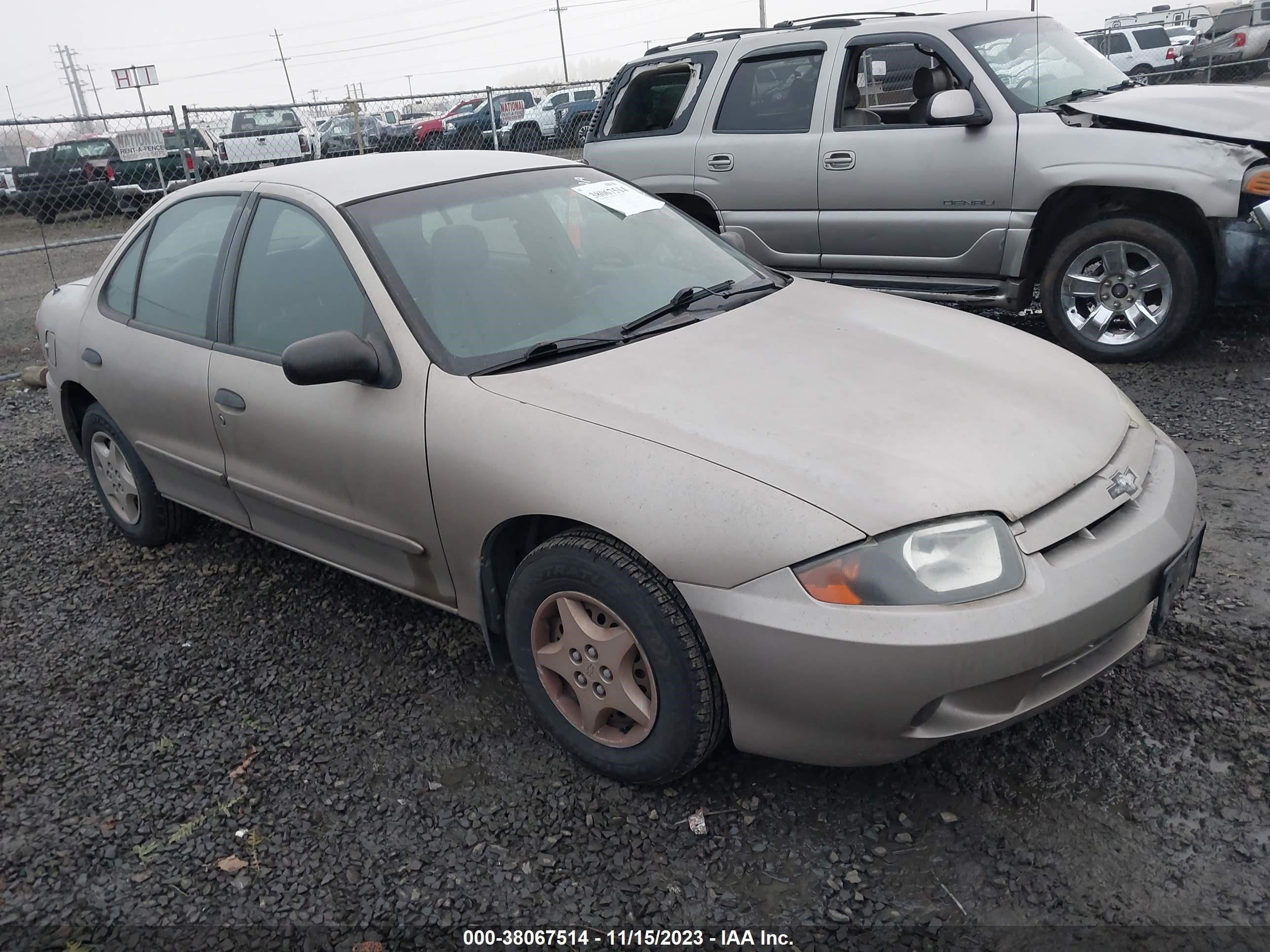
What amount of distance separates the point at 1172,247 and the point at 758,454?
158 inches

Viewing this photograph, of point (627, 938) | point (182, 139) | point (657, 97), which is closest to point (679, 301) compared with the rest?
point (627, 938)

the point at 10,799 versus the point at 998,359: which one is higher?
the point at 998,359

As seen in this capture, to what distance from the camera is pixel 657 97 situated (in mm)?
6953

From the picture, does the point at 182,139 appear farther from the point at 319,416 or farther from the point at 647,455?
the point at 647,455

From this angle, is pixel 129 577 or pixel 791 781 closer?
pixel 791 781

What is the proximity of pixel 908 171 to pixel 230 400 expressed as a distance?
4177 mm

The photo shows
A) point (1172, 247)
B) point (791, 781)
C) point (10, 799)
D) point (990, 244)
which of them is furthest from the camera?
point (990, 244)

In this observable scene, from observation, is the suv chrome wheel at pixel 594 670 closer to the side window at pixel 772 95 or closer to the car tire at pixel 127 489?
the car tire at pixel 127 489

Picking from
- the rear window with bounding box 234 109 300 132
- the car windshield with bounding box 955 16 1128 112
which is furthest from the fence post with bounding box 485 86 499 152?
the car windshield with bounding box 955 16 1128 112

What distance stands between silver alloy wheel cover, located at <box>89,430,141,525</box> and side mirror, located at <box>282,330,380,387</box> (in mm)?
1908

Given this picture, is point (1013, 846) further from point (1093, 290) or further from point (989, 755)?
point (1093, 290)

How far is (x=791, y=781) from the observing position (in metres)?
2.60

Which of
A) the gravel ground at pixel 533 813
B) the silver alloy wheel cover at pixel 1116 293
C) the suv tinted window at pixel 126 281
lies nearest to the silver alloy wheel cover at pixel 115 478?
the suv tinted window at pixel 126 281

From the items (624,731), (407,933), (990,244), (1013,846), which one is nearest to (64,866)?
(407,933)
